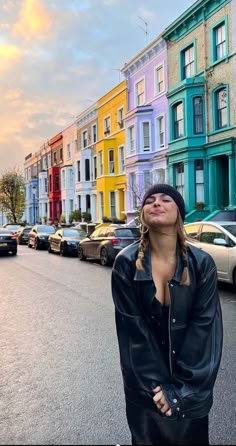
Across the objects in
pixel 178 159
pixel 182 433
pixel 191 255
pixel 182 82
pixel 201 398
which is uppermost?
pixel 182 82

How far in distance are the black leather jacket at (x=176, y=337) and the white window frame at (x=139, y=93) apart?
3117 cm

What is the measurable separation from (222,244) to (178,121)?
1787 centimetres

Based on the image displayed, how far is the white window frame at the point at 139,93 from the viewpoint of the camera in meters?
32.3

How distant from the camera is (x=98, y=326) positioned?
7.39 meters

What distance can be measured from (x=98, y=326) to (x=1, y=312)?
2.34m

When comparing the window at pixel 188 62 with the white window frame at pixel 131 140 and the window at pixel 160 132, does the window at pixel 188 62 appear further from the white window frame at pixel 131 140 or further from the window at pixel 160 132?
the white window frame at pixel 131 140

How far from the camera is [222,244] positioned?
10.6 m

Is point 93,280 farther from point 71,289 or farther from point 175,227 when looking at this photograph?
point 175,227

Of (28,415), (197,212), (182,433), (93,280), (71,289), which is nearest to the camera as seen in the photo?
(182,433)

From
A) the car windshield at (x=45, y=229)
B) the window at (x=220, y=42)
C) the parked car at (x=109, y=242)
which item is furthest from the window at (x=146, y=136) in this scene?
the parked car at (x=109, y=242)

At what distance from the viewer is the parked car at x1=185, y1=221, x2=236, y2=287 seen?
1038 centimetres

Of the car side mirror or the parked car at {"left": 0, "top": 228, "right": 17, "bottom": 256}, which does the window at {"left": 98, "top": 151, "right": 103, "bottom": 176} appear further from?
the car side mirror

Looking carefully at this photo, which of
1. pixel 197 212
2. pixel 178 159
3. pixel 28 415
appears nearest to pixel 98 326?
pixel 28 415

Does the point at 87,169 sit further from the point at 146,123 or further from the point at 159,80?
the point at 159,80
